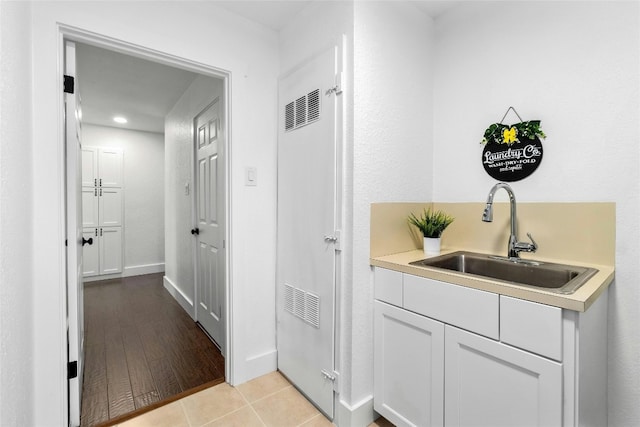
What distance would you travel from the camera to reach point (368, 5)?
62.8 inches

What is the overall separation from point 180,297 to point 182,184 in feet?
4.37

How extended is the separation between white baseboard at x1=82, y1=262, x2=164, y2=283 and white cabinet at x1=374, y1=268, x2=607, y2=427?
186 inches

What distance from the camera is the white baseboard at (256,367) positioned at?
1974 millimetres

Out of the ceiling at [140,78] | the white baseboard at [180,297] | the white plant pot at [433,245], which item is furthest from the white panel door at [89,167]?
the white plant pot at [433,245]

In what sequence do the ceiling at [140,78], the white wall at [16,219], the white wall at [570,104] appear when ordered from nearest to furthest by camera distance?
the white wall at [16,219] → the white wall at [570,104] → the ceiling at [140,78]

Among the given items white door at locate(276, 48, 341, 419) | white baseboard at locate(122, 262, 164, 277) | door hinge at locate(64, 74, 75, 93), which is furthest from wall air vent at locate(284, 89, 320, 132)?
white baseboard at locate(122, 262, 164, 277)

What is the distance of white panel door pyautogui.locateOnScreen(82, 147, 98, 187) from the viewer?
14.6ft

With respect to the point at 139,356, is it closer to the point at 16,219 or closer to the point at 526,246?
the point at 16,219

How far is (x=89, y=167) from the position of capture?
4.50 metres

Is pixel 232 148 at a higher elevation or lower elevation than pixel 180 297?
higher

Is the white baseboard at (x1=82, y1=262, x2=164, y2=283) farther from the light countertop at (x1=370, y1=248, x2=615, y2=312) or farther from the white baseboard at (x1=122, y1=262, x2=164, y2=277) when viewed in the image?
the light countertop at (x1=370, y1=248, x2=615, y2=312)

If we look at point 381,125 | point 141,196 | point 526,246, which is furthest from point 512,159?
point 141,196

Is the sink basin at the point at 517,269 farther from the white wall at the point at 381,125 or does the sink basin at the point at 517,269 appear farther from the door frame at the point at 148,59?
the door frame at the point at 148,59

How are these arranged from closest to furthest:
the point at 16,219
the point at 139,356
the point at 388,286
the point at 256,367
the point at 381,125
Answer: the point at 16,219, the point at 388,286, the point at 381,125, the point at 256,367, the point at 139,356
